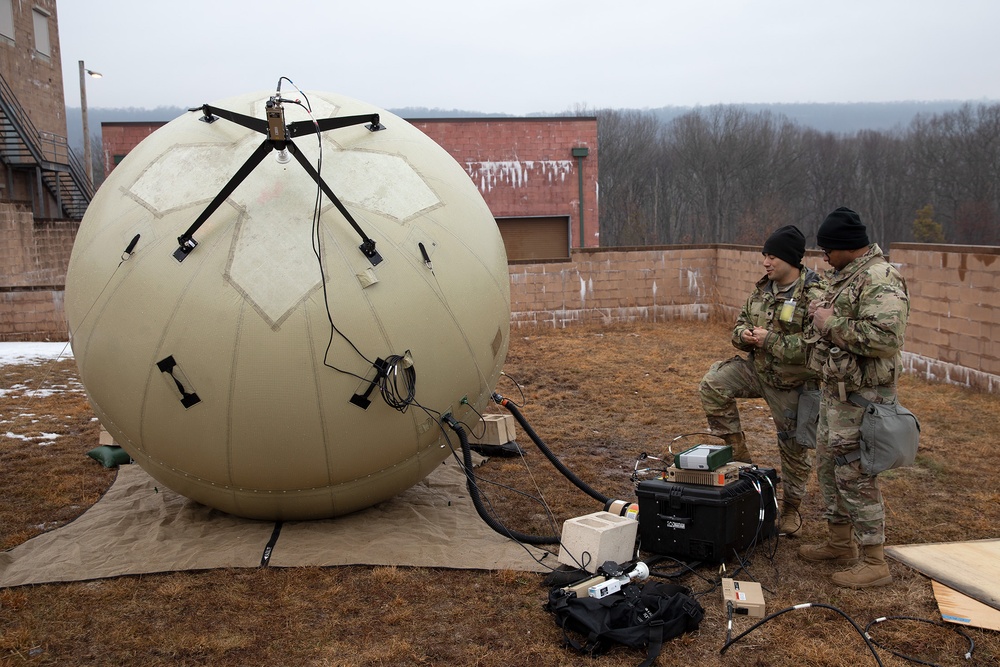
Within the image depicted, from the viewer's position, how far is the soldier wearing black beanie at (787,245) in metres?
5.80

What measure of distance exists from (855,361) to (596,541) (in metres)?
1.84

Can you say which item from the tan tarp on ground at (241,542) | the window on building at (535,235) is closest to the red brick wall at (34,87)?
the window on building at (535,235)

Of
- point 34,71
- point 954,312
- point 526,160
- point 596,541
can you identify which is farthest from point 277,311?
point 34,71

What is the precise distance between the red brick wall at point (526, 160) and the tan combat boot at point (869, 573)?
22.2 meters

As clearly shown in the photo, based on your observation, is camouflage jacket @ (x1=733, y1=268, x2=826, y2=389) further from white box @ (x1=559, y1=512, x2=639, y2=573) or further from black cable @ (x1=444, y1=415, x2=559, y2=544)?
black cable @ (x1=444, y1=415, x2=559, y2=544)

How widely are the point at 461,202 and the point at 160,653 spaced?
10.9 feet

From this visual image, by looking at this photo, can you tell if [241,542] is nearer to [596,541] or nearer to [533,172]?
[596,541]

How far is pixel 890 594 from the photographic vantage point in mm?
4730

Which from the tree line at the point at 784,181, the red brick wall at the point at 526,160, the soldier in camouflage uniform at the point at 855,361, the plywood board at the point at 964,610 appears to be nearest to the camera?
the plywood board at the point at 964,610

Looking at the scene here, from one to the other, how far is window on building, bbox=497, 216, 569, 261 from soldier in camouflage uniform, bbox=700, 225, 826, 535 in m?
21.9

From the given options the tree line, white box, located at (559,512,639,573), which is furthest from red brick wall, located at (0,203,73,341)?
the tree line

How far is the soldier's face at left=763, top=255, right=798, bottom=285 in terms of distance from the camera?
5875mm

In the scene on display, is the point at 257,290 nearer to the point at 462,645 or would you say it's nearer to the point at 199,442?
the point at 199,442

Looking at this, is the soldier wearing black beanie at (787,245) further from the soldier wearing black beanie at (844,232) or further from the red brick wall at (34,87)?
the red brick wall at (34,87)
